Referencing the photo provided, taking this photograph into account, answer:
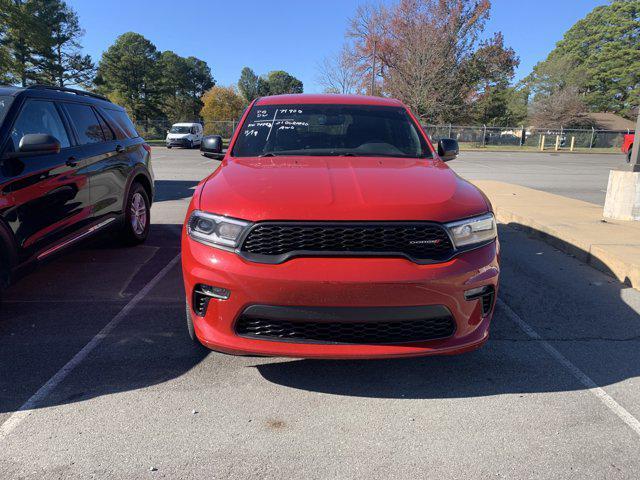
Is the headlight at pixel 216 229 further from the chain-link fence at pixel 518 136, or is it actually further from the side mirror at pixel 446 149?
the chain-link fence at pixel 518 136

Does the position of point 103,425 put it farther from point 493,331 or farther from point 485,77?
point 485,77

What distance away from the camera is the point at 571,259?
5957mm

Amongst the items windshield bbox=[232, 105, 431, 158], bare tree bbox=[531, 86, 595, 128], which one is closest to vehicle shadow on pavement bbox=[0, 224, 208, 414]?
windshield bbox=[232, 105, 431, 158]

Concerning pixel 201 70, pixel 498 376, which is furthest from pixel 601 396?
pixel 201 70

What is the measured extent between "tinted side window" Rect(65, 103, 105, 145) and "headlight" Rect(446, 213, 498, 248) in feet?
12.8

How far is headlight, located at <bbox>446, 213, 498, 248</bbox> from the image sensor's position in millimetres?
2750

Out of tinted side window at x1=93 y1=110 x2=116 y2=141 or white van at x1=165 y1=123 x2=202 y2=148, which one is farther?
white van at x1=165 y1=123 x2=202 y2=148

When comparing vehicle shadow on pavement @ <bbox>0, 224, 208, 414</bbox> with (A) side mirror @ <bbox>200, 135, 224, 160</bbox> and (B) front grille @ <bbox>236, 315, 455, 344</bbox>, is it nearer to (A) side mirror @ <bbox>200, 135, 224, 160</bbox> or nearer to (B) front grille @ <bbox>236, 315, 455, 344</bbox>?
(B) front grille @ <bbox>236, 315, 455, 344</bbox>

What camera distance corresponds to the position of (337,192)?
2844mm

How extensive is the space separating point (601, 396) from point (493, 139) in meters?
46.5

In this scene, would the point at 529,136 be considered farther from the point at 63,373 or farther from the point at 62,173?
the point at 63,373

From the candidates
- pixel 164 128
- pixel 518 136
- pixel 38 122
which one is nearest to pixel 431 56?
pixel 518 136

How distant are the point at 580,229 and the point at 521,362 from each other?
413cm

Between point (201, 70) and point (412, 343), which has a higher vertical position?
point (201, 70)
